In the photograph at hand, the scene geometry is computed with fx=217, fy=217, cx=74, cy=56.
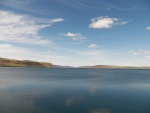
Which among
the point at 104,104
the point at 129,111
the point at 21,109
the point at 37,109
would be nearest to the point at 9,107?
the point at 21,109

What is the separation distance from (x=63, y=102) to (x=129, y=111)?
12430mm

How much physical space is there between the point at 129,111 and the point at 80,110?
814 centimetres

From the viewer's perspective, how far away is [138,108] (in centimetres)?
3794

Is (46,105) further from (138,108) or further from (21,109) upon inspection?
(138,108)

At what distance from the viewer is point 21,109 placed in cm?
3444

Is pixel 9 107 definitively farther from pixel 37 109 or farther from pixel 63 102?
pixel 63 102

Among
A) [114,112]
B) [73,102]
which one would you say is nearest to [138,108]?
[114,112]

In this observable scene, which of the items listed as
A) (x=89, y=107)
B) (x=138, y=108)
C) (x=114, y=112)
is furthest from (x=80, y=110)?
(x=138, y=108)

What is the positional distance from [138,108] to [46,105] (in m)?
16.1

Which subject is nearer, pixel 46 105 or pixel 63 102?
pixel 46 105

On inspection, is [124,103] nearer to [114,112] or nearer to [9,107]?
[114,112]

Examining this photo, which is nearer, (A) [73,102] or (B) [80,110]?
(B) [80,110]

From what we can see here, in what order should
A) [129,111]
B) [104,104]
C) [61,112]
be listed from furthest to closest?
[104,104] < [129,111] < [61,112]

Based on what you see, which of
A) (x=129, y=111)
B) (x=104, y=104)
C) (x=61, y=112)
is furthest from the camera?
(x=104, y=104)
